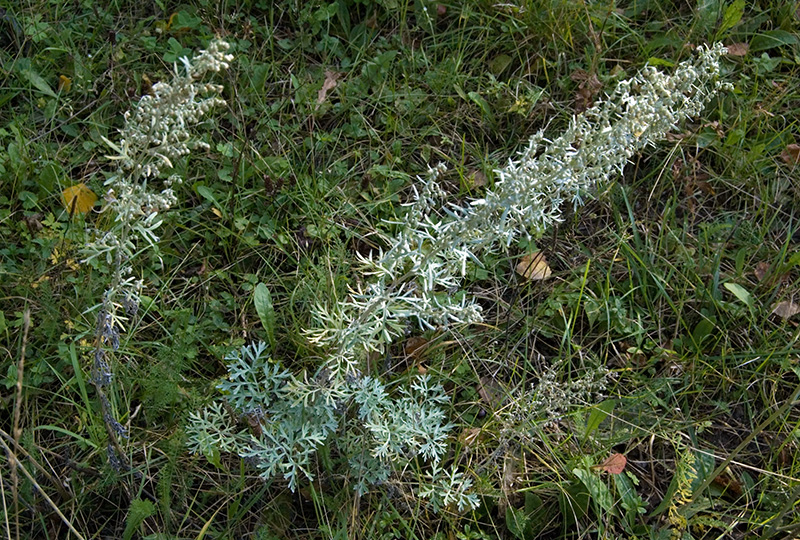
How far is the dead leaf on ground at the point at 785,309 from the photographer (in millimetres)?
3477

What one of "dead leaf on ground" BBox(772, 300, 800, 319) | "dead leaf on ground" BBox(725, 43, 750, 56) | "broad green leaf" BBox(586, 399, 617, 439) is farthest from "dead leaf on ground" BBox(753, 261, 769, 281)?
"dead leaf on ground" BBox(725, 43, 750, 56)

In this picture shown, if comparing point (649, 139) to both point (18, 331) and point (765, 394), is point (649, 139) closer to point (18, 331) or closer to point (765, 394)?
point (765, 394)

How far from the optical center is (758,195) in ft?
12.5

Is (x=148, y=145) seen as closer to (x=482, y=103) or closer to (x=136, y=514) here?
(x=136, y=514)

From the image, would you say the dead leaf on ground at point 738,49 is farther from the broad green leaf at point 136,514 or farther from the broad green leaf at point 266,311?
the broad green leaf at point 136,514

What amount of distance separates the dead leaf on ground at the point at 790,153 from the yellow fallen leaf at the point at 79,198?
363 centimetres

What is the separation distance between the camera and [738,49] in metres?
4.18

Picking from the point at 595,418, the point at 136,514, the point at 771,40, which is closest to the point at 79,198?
the point at 136,514

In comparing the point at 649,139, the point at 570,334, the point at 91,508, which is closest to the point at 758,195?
the point at 570,334

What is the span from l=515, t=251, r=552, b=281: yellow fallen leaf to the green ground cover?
2 cm

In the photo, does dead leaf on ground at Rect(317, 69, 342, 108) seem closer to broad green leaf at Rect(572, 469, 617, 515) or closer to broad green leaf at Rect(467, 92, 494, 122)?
broad green leaf at Rect(467, 92, 494, 122)

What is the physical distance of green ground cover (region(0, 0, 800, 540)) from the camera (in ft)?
9.21

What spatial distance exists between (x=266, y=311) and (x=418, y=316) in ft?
3.46

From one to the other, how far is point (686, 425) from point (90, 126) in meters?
3.27
